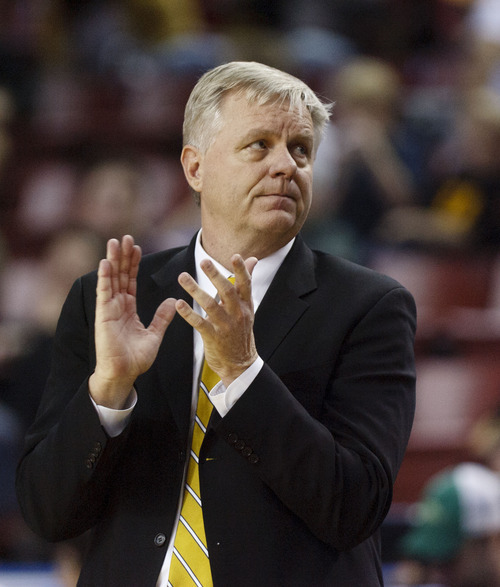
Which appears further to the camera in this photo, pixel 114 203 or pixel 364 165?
pixel 364 165

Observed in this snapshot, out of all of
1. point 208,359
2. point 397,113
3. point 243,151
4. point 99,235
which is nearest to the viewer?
point 208,359

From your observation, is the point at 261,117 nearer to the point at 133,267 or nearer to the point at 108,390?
the point at 133,267

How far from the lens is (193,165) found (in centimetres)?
209

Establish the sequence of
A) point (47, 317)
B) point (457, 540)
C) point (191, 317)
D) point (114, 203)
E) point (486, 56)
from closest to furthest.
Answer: point (191, 317), point (457, 540), point (47, 317), point (114, 203), point (486, 56)

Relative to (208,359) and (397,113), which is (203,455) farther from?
(397,113)

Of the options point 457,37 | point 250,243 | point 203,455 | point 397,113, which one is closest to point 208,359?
point 203,455

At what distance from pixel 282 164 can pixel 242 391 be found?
45 cm

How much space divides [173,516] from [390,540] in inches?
96.4

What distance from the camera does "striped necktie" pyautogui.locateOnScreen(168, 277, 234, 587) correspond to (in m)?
1.78

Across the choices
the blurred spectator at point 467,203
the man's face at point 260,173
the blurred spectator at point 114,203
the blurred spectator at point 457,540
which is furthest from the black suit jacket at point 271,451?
the blurred spectator at point 467,203

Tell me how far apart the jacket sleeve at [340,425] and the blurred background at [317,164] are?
6.18 feet

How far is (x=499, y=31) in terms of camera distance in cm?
669

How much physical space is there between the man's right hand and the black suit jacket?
0.06 meters

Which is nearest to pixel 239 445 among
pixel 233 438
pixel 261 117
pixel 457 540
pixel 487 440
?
pixel 233 438
